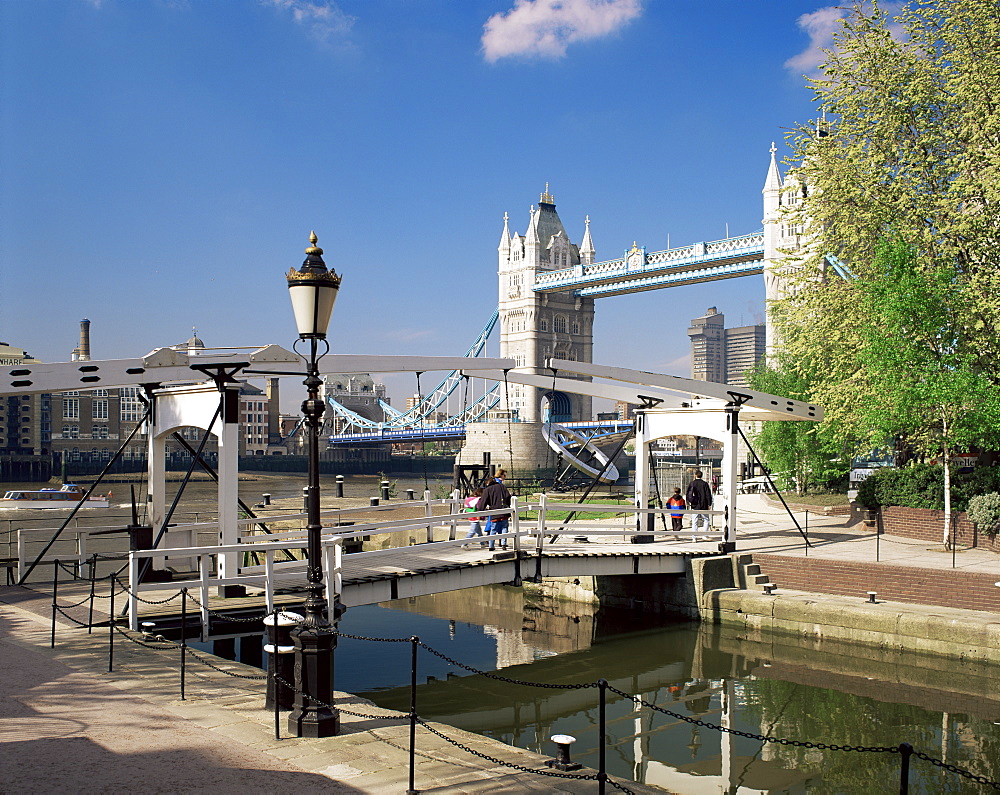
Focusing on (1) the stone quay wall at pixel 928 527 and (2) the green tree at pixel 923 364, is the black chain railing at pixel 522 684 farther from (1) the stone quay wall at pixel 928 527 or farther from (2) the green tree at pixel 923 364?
(2) the green tree at pixel 923 364

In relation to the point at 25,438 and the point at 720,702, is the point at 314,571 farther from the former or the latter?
the point at 25,438

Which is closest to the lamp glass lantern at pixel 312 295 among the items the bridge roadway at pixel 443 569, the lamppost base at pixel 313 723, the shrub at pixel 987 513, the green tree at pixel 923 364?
the lamppost base at pixel 313 723

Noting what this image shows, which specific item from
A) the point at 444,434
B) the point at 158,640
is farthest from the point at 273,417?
the point at 158,640

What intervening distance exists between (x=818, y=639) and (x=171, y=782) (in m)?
12.3

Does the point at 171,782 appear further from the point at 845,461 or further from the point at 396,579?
the point at 845,461

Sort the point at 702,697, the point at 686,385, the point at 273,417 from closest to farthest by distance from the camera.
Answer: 1. the point at 702,697
2. the point at 686,385
3. the point at 273,417

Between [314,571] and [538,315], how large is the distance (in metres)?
122

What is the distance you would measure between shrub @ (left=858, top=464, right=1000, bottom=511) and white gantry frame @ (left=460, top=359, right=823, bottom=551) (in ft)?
17.0

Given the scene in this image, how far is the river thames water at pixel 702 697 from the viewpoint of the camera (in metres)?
10.9

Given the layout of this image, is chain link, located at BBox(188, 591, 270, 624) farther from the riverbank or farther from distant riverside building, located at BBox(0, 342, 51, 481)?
distant riverside building, located at BBox(0, 342, 51, 481)

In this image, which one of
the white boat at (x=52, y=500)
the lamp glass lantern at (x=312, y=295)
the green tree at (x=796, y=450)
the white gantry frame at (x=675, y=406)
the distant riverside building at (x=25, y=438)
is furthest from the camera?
the distant riverside building at (x=25, y=438)

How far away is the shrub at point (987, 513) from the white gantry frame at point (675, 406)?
4.59m

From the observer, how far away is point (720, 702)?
1356 cm

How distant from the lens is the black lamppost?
26.4 ft
